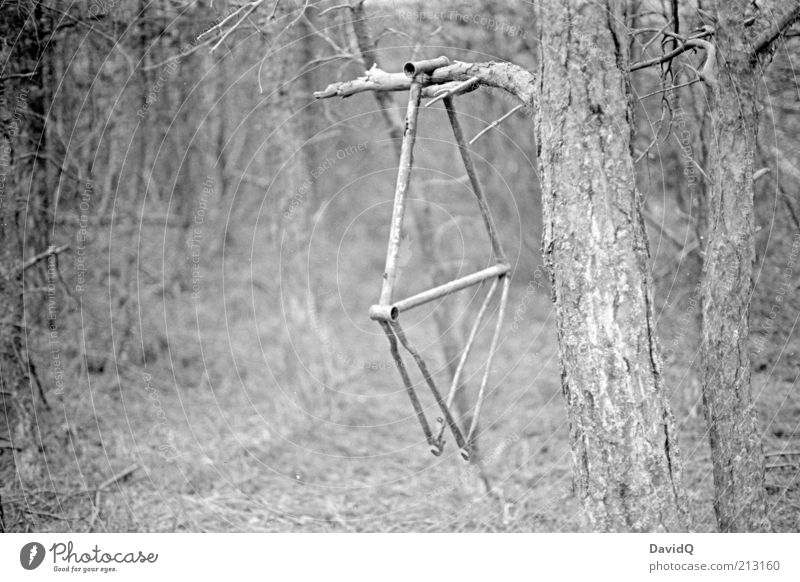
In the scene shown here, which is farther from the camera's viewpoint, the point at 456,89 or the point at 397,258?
the point at 456,89

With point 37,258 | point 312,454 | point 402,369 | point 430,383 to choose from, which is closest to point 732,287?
point 430,383

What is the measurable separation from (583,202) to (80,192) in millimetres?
4415

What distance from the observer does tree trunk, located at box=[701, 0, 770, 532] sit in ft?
10.0

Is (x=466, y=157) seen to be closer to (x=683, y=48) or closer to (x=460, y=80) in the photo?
(x=460, y=80)

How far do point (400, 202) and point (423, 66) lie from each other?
586 mm

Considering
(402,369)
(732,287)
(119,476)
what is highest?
(732,287)

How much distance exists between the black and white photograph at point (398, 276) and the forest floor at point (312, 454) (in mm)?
28

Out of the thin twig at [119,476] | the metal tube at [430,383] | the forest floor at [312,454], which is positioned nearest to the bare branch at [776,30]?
the metal tube at [430,383]

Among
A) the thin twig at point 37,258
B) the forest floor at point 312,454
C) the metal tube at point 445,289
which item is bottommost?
the forest floor at point 312,454

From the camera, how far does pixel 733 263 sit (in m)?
3.10

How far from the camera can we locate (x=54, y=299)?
4.91 m

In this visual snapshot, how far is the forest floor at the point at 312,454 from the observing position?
14.2ft

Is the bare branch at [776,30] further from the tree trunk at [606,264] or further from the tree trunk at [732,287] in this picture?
the tree trunk at [606,264]

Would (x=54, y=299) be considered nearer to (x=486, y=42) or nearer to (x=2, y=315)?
(x=2, y=315)
